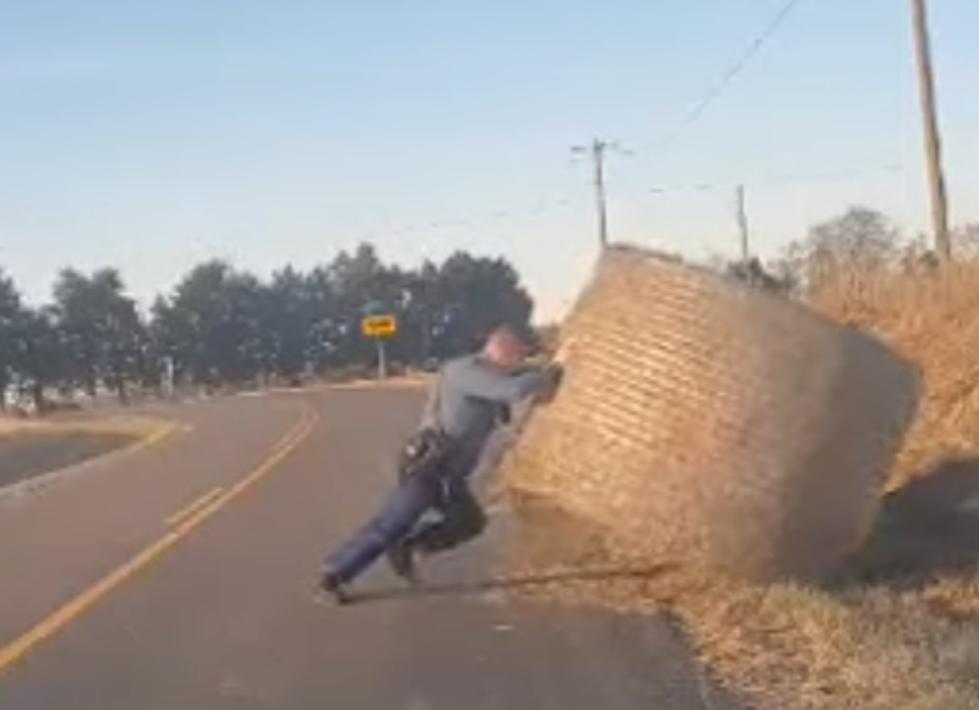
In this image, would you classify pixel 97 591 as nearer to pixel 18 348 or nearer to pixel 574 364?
pixel 574 364

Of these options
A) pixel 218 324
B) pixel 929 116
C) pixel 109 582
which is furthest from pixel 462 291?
pixel 109 582

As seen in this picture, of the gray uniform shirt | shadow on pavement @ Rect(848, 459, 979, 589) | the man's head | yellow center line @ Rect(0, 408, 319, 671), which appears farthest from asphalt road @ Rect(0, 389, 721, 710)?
shadow on pavement @ Rect(848, 459, 979, 589)

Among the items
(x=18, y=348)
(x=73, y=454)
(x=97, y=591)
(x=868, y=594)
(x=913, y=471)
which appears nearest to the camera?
(x=868, y=594)

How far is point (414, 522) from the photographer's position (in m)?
12.0

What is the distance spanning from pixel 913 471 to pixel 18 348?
5024 inches

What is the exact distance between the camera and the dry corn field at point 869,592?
337 inches

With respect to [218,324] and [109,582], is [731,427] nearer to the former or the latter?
[109,582]

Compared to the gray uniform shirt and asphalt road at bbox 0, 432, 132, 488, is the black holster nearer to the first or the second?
the gray uniform shirt

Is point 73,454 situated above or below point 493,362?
below

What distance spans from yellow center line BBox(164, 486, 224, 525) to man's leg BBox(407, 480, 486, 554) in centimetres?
670

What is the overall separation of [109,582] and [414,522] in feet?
9.05

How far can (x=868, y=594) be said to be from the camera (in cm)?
1097

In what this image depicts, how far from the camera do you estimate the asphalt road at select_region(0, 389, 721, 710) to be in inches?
352

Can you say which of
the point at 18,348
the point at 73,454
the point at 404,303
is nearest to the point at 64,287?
the point at 18,348
